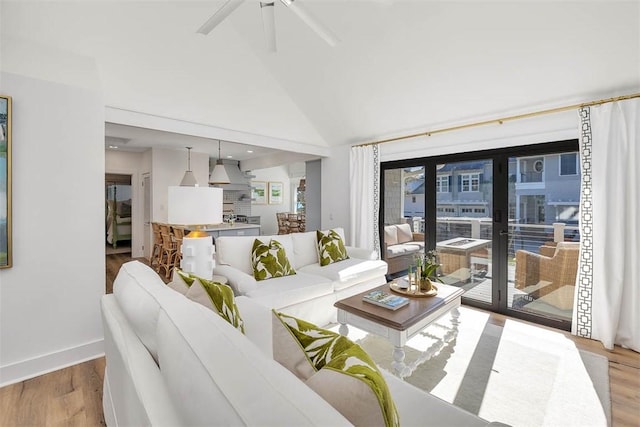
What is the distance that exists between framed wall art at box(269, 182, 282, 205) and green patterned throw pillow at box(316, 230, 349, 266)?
6.38m

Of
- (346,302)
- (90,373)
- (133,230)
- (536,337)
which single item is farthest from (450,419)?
(133,230)

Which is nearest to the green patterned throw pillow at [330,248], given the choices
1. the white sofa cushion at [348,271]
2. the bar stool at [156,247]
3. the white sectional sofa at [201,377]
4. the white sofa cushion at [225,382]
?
the white sofa cushion at [348,271]

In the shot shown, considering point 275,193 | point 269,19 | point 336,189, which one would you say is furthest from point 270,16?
point 275,193

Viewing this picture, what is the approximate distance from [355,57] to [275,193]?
699cm

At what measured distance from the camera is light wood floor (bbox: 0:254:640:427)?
1778 millimetres

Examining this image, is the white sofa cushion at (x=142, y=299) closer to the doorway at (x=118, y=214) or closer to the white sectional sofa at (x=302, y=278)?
the white sectional sofa at (x=302, y=278)

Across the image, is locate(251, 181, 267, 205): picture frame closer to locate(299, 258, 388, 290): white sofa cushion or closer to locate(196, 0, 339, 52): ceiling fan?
locate(299, 258, 388, 290): white sofa cushion

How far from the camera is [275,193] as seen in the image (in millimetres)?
10023

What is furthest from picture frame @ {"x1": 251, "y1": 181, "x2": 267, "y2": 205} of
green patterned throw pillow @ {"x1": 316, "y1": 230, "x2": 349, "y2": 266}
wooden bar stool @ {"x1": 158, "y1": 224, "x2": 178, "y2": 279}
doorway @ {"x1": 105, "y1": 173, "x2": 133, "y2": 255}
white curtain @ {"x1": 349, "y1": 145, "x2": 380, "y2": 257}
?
green patterned throw pillow @ {"x1": 316, "y1": 230, "x2": 349, "y2": 266}

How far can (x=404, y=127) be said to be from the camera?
4238 mm

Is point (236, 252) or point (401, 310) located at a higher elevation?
point (236, 252)

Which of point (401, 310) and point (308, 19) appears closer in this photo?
point (308, 19)

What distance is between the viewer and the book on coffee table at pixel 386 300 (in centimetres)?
226

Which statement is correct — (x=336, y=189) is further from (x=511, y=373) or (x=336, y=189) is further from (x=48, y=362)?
(x=48, y=362)
